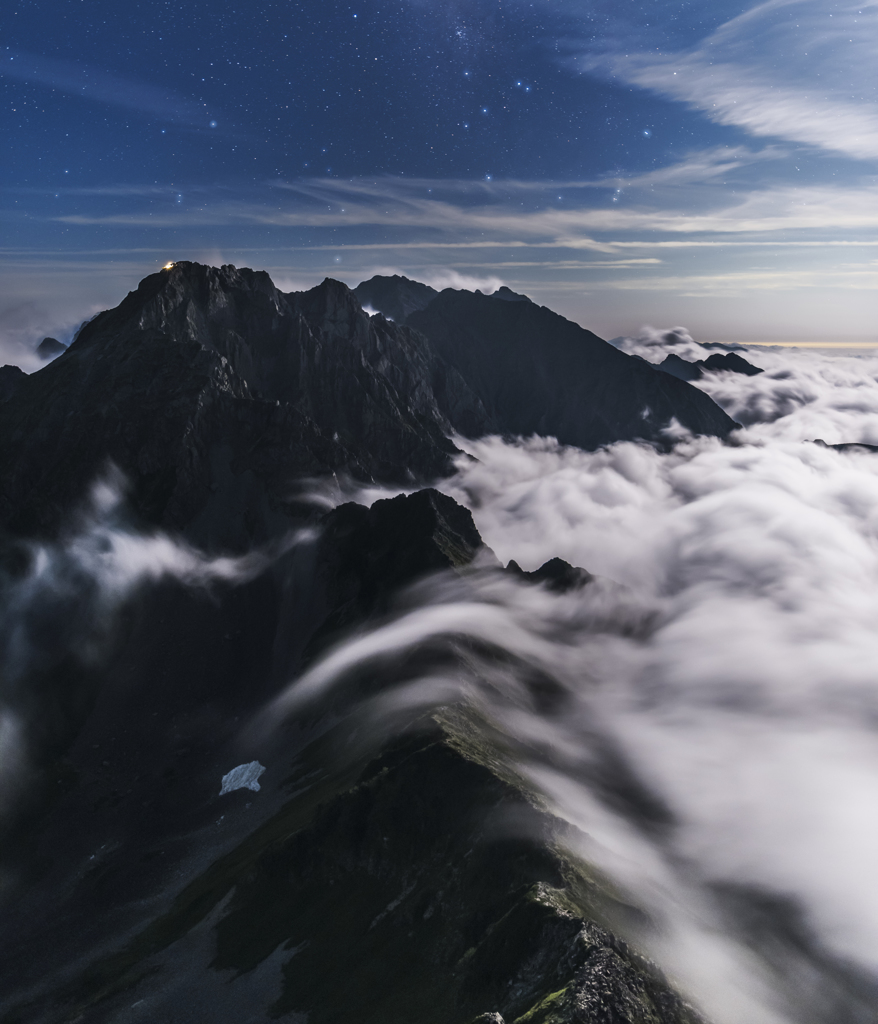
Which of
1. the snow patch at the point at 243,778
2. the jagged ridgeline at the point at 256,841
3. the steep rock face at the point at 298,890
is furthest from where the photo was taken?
the snow patch at the point at 243,778

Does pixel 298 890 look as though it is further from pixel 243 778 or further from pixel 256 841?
pixel 243 778

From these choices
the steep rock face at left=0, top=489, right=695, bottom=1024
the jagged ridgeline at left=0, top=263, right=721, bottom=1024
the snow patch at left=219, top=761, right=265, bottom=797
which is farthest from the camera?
the snow patch at left=219, top=761, right=265, bottom=797

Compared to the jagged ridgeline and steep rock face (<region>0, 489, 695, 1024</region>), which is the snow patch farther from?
steep rock face (<region>0, 489, 695, 1024</region>)

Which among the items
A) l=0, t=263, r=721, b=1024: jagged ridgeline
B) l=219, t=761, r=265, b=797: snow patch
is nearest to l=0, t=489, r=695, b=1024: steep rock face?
l=0, t=263, r=721, b=1024: jagged ridgeline

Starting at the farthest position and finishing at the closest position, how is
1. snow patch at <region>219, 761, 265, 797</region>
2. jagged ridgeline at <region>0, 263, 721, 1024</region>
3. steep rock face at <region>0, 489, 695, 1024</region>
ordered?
snow patch at <region>219, 761, 265, 797</region> < jagged ridgeline at <region>0, 263, 721, 1024</region> < steep rock face at <region>0, 489, 695, 1024</region>

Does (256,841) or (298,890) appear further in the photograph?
(256,841)

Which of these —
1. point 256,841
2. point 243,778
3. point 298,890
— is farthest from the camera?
point 243,778

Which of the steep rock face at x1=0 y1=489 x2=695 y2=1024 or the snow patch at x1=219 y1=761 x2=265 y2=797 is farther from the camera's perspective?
the snow patch at x1=219 y1=761 x2=265 y2=797

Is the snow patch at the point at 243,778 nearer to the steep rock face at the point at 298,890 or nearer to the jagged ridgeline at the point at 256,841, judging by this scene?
the jagged ridgeline at the point at 256,841

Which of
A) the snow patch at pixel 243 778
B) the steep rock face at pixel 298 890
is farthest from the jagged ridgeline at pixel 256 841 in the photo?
the snow patch at pixel 243 778

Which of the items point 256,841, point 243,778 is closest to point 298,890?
point 256,841

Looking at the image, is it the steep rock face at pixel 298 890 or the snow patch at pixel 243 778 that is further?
the snow patch at pixel 243 778

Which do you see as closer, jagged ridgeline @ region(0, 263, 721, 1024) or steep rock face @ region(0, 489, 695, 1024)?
steep rock face @ region(0, 489, 695, 1024)
